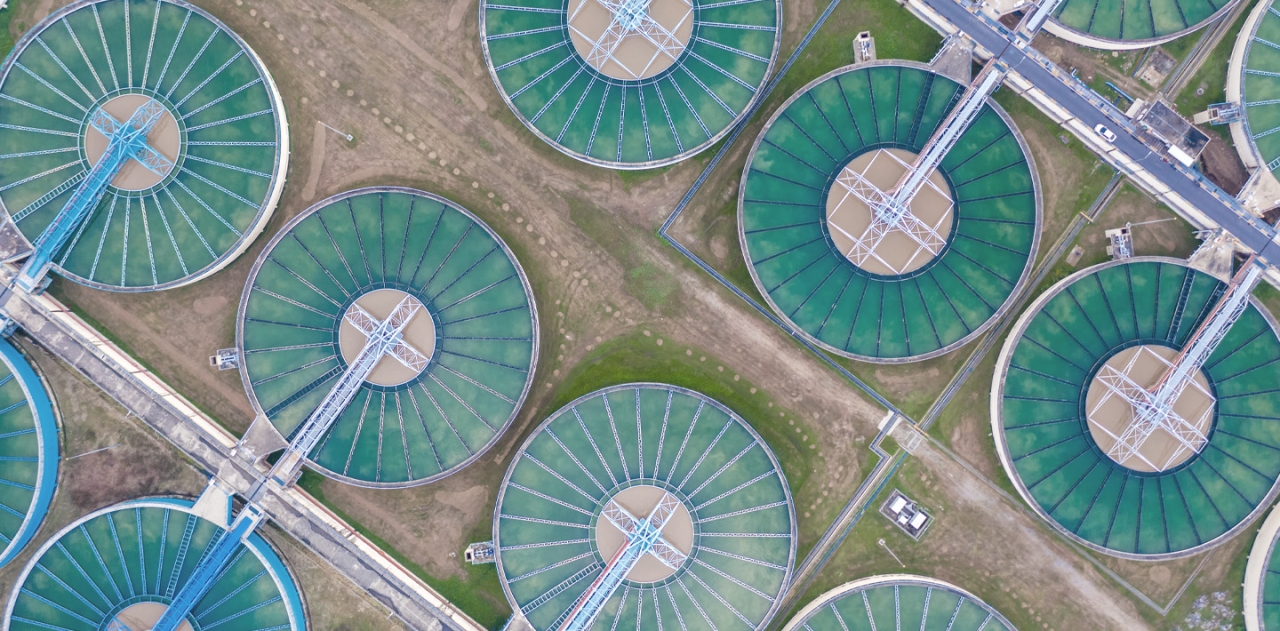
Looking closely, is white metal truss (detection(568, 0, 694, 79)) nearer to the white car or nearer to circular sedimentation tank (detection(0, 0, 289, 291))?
circular sedimentation tank (detection(0, 0, 289, 291))

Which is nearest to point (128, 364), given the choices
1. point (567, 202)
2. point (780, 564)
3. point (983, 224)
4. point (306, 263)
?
point (306, 263)

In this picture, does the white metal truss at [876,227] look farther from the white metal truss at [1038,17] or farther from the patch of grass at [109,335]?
the patch of grass at [109,335]

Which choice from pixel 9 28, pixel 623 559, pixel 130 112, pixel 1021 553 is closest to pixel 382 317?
pixel 130 112

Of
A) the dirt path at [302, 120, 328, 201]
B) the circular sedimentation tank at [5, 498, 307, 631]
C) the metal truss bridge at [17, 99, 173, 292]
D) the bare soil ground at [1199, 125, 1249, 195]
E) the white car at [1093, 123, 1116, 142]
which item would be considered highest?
the bare soil ground at [1199, 125, 1249, 195]

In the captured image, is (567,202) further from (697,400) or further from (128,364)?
(128,364)

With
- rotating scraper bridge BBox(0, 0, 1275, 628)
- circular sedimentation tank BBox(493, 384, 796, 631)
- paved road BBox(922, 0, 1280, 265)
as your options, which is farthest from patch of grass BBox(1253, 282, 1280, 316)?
circular sedimentation tank BBox(493, 384, 796, 631)

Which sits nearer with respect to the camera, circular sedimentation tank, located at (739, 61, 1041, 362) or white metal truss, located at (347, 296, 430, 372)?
white metal truss, located at (347, 296, 430, 372)
